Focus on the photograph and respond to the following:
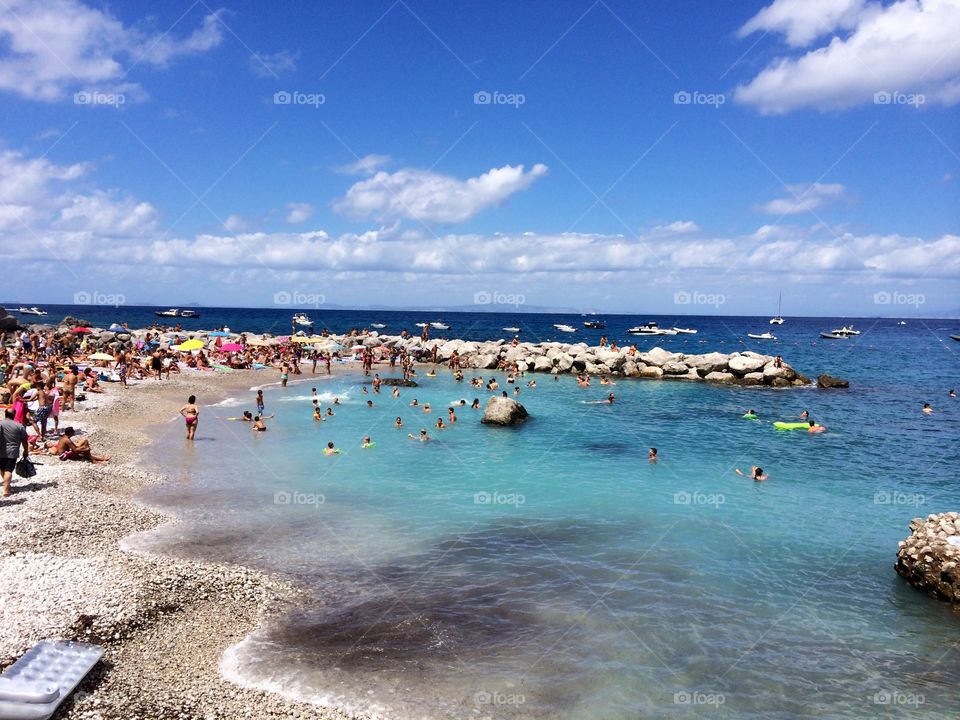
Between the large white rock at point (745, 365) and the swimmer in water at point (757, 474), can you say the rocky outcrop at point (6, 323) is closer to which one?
the swimmer in water at point (757, 474)

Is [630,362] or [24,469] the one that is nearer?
[24,469]

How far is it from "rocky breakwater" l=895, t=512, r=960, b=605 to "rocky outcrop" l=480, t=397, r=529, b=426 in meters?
21.0

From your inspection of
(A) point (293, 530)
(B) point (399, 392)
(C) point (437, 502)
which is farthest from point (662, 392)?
(A) point (293, 530)

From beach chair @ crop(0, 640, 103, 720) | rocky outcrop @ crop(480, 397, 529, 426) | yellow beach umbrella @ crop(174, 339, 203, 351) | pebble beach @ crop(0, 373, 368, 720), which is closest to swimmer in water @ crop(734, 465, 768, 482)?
rocky outcrop @ crop(480, 397, 529, 426)

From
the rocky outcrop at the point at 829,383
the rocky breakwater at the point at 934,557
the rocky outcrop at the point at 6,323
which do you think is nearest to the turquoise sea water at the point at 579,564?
the rocky breakwater at the point at 934,557

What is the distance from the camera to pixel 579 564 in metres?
15.2

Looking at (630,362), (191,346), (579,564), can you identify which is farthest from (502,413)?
(191,346)

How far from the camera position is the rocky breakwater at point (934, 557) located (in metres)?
13.2

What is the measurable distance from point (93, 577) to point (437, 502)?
10.3 meters

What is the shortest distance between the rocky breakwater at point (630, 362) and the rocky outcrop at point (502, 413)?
23.3m

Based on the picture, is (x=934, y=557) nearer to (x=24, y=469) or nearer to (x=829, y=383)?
(x=24, y=469)

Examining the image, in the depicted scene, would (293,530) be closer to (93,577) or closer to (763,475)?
(93,577)

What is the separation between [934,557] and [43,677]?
57.1 feet

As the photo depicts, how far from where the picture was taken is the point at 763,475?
2425 cm
